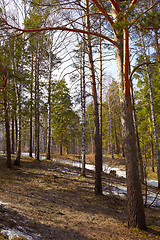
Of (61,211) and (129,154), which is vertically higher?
(129,154)

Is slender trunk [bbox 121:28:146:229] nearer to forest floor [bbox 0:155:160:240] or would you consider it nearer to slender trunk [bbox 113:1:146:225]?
slender trunk [bbox 113:1:146:225]

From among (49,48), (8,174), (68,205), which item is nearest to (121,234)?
(68,205)

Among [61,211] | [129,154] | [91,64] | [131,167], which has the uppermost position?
[91,64]

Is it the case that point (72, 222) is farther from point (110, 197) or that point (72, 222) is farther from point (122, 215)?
point (110, 197)

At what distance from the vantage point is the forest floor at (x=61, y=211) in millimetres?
3633

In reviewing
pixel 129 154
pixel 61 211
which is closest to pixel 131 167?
pixel 129 154

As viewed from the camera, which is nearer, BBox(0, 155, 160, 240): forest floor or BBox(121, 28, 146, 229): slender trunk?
BBox(0, 155, 160, 240): forest floor

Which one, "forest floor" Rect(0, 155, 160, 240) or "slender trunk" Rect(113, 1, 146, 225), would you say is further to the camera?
"slender trunk" Rect(113, 1, 146, 225)

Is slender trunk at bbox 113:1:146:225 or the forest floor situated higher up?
slender trunk at bbox 113:1:146:225

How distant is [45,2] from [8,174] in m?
8.35

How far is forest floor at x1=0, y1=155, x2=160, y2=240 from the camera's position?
3.63m

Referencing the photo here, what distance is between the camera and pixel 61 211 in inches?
200

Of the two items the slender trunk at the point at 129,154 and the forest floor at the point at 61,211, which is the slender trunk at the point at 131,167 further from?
the forest floor at the point at 61,211

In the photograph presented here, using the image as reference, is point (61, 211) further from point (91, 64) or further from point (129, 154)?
point (91, 64)
